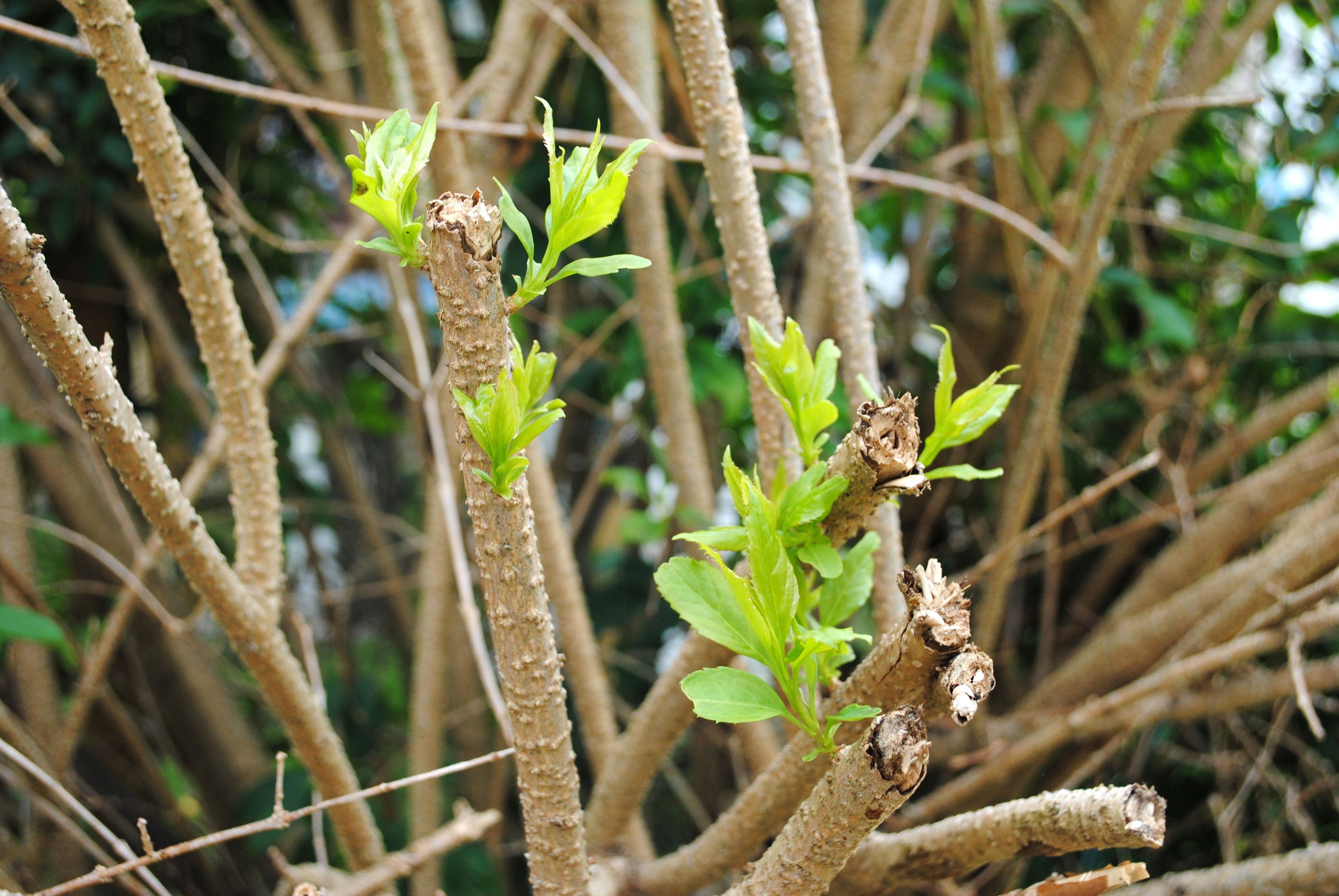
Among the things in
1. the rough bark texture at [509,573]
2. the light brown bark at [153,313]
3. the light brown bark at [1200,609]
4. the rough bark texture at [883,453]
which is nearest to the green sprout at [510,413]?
the rough bark texture at [509,573]

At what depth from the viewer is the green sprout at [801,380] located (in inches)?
16.5

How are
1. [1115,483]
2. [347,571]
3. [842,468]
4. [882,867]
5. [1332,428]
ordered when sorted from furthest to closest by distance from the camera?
[347,571] → [1332,428] → [1115,483] → [882,867] → [842,468]

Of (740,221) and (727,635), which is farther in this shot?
(740,221)

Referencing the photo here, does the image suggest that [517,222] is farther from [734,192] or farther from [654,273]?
[654,273]

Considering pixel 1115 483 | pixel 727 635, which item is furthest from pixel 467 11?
pixel 727 635

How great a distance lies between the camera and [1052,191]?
1.22 m

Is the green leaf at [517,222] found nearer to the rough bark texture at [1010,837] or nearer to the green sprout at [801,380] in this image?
the green sprout at [801,380]

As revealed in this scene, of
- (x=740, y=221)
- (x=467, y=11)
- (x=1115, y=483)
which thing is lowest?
(x=1115, y=483)

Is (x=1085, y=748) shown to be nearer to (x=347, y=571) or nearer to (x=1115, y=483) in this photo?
(x=1115, y=483)

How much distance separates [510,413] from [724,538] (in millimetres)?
106

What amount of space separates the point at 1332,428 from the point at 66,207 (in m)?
1.39

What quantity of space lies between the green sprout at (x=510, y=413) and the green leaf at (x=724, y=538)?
0.07m

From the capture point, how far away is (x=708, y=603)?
0.41 metres

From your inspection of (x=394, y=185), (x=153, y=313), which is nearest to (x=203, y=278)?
(x=394, y=185)
